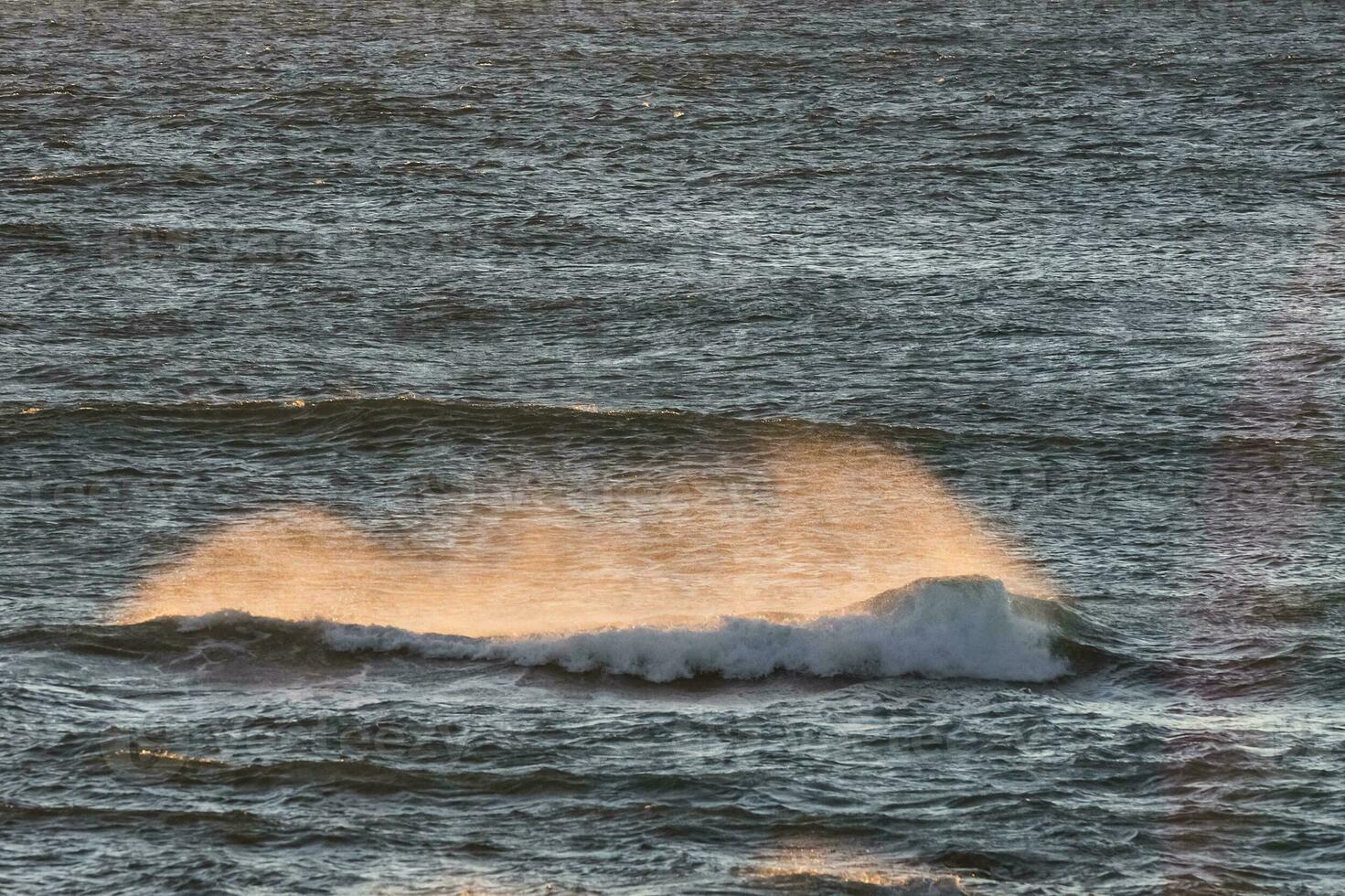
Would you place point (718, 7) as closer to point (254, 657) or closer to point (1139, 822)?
point (254, 657)

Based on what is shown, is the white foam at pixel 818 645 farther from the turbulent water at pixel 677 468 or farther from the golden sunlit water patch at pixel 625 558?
the golden sunlit water patch at pixel 625 558

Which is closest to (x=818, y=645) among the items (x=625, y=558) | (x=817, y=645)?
(x=817, y=645)

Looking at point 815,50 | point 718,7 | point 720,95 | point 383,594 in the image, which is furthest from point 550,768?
point 718,7

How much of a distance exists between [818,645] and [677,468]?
212 inches

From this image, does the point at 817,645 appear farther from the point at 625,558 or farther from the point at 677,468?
the point at 677,468

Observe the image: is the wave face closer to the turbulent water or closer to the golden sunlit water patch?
the turbulent water

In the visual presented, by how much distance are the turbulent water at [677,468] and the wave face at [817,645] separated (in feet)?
0.13

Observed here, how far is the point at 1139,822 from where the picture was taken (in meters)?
11.3

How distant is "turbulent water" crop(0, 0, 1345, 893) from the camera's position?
38.0 feet

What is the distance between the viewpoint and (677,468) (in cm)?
1942

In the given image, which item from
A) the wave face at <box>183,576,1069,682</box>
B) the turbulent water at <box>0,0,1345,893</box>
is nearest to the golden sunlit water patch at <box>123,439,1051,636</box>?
the turbulent water at <box>0,0,1345,893</box>

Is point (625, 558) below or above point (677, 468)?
below

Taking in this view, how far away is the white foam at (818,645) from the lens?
555 inches

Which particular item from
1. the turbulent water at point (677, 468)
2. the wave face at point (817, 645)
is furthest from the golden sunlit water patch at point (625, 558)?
the wave face at point (817, 645)
